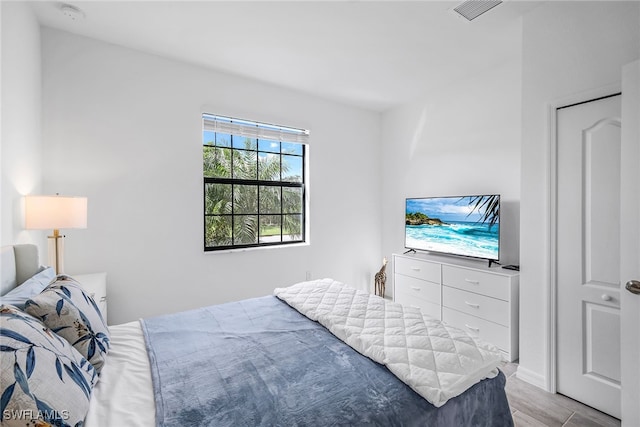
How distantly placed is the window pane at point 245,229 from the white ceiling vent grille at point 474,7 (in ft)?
8.63

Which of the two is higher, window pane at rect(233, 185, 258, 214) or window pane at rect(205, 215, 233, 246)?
window pane at rect(233, 185, 258, 214)

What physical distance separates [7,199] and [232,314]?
138 centimetres

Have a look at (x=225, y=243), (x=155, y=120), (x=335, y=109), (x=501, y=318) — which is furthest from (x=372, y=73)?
(x=501, y=318)

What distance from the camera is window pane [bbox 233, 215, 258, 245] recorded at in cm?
335

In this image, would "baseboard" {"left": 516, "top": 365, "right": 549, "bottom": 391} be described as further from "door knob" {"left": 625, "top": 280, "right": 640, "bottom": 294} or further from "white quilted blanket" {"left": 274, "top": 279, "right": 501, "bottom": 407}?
"white quilted blanket" {"left": 274, "top": 279, "right": 501, "bottom": 407}

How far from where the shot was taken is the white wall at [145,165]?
8.01 ft

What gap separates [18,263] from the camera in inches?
59.9

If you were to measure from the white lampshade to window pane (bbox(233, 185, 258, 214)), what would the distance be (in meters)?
1.48

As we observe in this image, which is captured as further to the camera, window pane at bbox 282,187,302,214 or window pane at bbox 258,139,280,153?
window pane at bbox 282,187,302,214

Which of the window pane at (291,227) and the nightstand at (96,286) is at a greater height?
the window pane at (291,227)

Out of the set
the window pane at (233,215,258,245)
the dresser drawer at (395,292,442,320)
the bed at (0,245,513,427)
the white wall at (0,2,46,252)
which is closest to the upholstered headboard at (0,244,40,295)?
the bed at (0,245,513,427)

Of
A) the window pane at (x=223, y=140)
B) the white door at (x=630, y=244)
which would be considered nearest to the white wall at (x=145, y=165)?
the window pane at (x=223, y=140)

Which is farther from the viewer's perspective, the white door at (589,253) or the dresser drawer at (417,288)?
the dresser drawer at (417,288)

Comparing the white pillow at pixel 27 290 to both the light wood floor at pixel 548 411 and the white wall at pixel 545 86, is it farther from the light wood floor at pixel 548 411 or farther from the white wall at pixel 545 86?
the white wall at pixel 545 86
